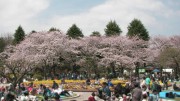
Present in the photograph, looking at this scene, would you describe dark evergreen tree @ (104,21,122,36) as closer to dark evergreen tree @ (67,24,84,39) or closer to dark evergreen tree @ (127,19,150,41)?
dark evergreen tree @ (127,19,150,41)

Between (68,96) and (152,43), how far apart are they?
155 ft

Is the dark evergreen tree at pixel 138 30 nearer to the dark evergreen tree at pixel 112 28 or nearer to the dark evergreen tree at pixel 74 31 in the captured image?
the dark evergreen tree at pixel 112 28

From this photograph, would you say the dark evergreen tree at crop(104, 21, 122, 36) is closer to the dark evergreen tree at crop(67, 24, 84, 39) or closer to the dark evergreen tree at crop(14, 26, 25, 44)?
the dark evergreen tree at crop(67, 24, 84, 39)

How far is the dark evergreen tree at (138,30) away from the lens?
6862 cm

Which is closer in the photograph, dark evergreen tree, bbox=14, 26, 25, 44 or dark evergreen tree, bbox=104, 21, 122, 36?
dark evergreen tree, bbox=104, 21, 122, 36

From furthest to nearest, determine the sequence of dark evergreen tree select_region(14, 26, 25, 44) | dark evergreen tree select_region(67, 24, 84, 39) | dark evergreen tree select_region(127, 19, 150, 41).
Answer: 1. dark evergreen tree select_region(14, 26, 25, 44)
2. dark evergreen tree select_region(67, 24, 84, 39)
3. dark evergreen tree select_region(127, 19, 150, 41)

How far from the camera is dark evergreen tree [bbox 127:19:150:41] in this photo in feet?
225

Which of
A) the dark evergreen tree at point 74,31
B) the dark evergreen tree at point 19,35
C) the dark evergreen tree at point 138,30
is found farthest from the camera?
the dark evergreen tree at point 19,35

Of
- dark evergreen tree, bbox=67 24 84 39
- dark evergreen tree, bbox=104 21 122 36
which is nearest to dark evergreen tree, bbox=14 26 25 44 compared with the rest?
dark evergreen tree, bbox=67 24 84 39

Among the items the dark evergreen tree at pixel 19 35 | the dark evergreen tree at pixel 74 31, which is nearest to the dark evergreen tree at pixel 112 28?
the dark evergreen tree at pixel 74 31

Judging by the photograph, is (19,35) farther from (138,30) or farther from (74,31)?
(138,30)

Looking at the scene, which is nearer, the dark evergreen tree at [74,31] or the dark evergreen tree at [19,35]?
the dark evergreen tree at [74,31]

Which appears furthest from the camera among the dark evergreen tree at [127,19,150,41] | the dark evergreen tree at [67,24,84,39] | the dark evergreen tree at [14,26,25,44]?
Result: the dark evergreen tree at [14,26,25,44]

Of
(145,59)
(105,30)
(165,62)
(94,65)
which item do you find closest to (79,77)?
(94,65)
